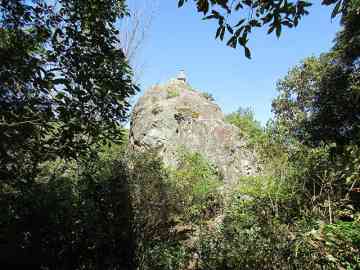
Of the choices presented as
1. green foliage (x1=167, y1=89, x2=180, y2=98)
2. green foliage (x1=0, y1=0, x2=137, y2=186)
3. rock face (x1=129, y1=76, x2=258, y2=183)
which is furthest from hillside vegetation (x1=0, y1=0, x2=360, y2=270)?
green foliage (x1=167, y1=89, x2=180, y2=98)

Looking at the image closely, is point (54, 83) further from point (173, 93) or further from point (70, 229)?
point (173, 93)

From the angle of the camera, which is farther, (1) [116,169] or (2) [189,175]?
(2) [189,175]

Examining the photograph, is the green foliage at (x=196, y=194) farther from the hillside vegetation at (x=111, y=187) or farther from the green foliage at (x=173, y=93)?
the green foliage at (x=173, y=93)

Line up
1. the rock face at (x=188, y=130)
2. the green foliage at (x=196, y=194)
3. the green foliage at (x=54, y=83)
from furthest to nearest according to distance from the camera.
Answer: the rock face at (x=188, y=130)
the green foliage at (x=196, y=194)
the green foliage at (x=54, y=83)

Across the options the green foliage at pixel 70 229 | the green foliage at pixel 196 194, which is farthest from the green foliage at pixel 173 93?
the green foliage at pixel 70 229

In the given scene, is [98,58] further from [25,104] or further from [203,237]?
[203,237]

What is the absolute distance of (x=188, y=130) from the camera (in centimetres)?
1327

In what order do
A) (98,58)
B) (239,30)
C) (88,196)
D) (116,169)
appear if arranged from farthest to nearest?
(116,169) < (88,196) < (98,58) < (239,30)

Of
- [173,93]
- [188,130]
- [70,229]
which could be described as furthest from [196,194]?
[173,93]

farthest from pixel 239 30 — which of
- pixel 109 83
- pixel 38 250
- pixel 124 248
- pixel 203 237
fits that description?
pixel 38 250

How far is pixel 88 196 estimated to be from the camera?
19.1ft

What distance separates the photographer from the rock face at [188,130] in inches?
465

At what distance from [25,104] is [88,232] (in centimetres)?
288

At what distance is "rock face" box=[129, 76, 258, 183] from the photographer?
11.8m
